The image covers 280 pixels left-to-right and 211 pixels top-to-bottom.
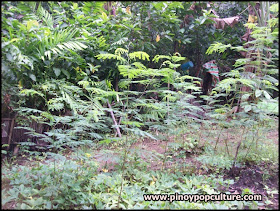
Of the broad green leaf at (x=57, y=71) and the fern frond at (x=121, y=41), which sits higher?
the fern frond at (x=121, y=41)

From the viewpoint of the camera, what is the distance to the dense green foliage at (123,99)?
78.3 inches

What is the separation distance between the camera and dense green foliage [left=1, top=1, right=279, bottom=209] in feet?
6.52

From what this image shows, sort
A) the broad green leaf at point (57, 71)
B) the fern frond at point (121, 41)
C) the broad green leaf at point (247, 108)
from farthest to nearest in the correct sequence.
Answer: the fern frond at point (121, 41)
the broad green leaf at point (57, 71)
the broad green leaf at point (247, 108)

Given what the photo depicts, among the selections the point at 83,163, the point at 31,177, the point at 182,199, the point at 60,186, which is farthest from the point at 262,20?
the point at 31,177

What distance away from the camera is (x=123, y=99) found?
3.14 m

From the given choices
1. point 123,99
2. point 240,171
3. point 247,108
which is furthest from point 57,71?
point 240,171

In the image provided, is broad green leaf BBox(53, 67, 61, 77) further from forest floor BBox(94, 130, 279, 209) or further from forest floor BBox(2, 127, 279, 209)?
forest floor BBox(94, 130, 279, 209)

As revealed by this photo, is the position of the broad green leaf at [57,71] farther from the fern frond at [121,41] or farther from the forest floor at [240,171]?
the forest floor at [240,171]

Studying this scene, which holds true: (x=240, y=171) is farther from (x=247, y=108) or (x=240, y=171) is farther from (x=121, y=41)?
(x=121, y=41)

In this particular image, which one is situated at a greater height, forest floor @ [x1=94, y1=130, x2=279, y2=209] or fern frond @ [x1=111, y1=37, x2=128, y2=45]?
fern frond @ [x1=111, y1=37, x2=128, y2=45]

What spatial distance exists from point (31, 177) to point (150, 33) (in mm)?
3571

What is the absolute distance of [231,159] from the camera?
2602 millimetres

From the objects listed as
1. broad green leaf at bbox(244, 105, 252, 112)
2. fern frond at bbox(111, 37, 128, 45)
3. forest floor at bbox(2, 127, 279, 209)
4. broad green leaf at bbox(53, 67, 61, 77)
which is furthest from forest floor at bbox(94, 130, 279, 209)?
fern frond at bbox(111, 37, 128, 45)

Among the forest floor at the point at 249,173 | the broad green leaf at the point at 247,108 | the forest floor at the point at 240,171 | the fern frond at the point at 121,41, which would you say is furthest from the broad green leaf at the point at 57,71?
the broad green leaf at the point at 247,108
